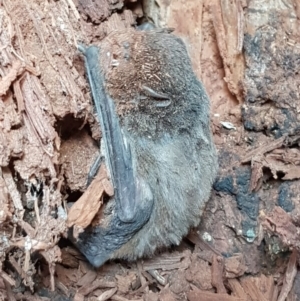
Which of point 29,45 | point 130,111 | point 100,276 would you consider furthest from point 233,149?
point 29,45

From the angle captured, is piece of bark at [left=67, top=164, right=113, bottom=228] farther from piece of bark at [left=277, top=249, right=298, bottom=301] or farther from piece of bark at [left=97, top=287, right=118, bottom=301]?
piece of bark at [left=277, top=249, right=298, bottom=301]

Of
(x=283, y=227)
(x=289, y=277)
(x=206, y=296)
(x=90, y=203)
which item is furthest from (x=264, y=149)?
(x=90, y=203)

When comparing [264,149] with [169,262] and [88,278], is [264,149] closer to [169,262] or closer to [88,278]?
[169,262]

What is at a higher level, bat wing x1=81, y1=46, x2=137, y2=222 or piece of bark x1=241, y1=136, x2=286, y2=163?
bat wing x1=81, y1=46, x2=137, y2=222

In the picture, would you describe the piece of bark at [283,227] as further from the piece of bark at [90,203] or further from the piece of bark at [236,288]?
the piece of bark at [90,203]

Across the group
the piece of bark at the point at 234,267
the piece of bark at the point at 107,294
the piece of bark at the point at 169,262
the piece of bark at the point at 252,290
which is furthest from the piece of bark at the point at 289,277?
the piece of bark at the point at 107,294

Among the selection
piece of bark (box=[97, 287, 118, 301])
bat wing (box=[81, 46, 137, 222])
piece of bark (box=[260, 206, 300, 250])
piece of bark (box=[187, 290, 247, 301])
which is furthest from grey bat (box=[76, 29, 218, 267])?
piece of bark (box=[260, 206, 300, 250])
